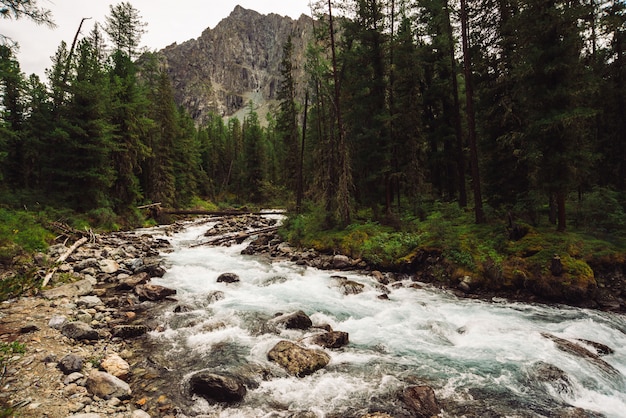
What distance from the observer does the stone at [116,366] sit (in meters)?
5.39

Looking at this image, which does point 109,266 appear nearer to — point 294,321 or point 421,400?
point 294,321

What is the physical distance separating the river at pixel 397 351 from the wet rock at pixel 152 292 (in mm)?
575

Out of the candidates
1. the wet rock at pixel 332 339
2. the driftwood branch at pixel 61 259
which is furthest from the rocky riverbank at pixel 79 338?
the wet rock at pixel 332 339

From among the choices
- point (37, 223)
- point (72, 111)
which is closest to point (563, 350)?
point (37, 223)

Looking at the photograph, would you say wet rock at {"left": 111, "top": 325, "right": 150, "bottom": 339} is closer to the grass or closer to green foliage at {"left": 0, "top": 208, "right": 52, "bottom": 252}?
green foliage at {"left": 0, "top": 208, "right": 52, "bottom": 252}

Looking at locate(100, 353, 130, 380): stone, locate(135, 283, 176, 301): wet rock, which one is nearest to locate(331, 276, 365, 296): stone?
locate(135, 283, 176, 301): wet rock

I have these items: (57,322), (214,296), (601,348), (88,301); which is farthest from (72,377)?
(601,348)

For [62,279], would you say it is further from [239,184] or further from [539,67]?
[239,184]

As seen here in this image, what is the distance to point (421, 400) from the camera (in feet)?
16.4

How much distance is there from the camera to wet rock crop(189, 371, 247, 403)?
5.05m

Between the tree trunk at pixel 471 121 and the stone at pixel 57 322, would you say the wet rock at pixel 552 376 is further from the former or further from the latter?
the stone at pixel 57 322

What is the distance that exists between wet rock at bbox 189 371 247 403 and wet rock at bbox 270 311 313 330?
2.65 m

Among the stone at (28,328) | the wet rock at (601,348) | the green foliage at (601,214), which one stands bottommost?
the wet rock at (601,348)

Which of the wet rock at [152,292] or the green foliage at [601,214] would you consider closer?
the wet rock at [152,292]
